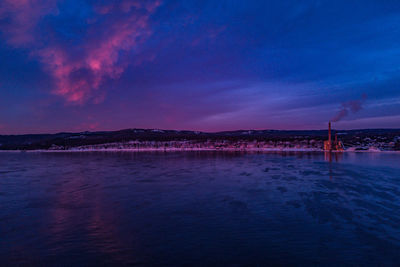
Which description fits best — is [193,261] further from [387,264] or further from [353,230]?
[353,230]

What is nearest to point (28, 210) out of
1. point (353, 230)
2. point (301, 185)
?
point (353, 230)

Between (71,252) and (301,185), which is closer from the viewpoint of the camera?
(71,252)

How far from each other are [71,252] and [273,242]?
498 centimetres

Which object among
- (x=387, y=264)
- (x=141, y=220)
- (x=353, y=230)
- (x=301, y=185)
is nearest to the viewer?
(x=387, y=264)

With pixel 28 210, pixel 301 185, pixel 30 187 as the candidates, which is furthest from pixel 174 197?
pixel 30 187

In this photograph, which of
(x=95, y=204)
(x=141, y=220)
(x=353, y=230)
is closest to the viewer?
(x=353, y=230)

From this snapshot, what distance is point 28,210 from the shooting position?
10.1 meters

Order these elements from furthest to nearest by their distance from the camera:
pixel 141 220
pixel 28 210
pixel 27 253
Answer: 1. pixel 28 210
2. pixel 141 220
3. pixel 27 253

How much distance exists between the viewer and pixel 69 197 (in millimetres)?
12383

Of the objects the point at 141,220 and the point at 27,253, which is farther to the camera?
the point at 141,220

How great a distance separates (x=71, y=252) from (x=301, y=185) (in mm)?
12378

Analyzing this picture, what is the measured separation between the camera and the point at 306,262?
18.5 feet

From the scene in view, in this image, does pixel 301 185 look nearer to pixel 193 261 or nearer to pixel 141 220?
pixel 141 220

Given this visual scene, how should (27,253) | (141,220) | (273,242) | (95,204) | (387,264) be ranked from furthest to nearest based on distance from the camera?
(95,204)
(141,220)
(273,242)
(27,253)
(387,264)
